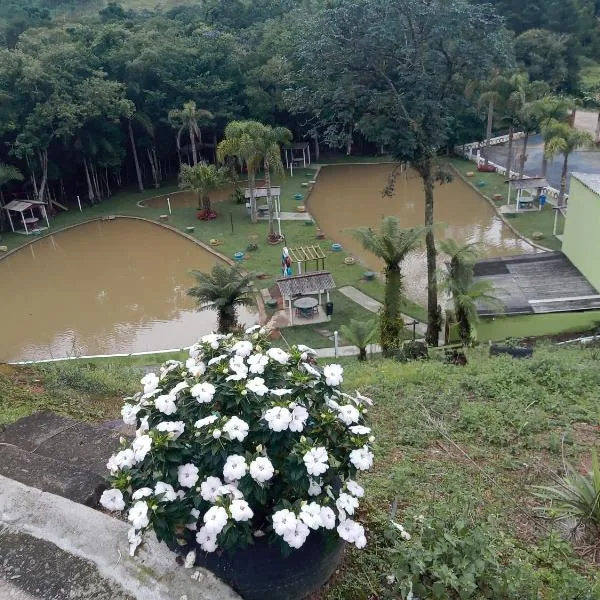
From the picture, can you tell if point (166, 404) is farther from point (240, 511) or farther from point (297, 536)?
point (297, 536)

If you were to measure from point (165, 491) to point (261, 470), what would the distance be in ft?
1.74

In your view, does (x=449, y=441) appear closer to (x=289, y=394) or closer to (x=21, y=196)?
(x=289, y=394)

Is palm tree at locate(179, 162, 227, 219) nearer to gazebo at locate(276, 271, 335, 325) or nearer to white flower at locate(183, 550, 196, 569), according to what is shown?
gazebo at locate(276, 271, 335, 325)

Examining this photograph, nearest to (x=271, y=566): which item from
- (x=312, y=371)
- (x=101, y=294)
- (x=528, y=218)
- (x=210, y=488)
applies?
(x=210, y=488)

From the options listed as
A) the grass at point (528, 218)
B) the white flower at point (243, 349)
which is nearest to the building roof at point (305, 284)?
the grass at point (528, 218)

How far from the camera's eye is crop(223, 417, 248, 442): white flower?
2.90 m

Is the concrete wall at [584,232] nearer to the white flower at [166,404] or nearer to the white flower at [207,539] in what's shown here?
the white flower at [166,404]

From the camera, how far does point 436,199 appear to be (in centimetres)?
2672

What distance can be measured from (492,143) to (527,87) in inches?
302

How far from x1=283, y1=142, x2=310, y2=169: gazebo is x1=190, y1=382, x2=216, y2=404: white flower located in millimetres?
30106

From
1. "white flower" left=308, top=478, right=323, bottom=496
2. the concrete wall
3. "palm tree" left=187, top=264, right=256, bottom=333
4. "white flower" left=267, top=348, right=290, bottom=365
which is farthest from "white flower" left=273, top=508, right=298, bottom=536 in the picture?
the concrete wall

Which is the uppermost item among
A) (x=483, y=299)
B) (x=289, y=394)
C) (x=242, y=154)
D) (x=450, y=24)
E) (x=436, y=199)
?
(x=450, y=24)

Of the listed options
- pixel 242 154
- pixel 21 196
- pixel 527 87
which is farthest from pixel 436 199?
pixel 21 196

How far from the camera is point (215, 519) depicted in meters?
2.74
